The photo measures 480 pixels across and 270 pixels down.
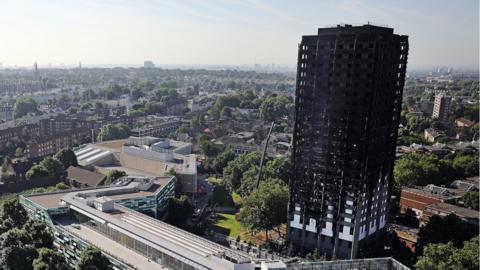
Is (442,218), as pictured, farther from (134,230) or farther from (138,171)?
(138,171)

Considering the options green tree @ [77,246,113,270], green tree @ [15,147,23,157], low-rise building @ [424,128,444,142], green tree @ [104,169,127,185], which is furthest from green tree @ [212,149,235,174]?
low-rise building @ [424,128,444,142]

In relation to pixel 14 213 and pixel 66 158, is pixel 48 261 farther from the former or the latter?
pixel 66 158

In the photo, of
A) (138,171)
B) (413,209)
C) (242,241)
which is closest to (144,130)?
(138,171)

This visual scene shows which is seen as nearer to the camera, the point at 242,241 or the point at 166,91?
Result: the point at 242,241

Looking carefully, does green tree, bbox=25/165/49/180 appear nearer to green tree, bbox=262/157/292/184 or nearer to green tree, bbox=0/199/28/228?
green tree, bbox=0/199/28/228

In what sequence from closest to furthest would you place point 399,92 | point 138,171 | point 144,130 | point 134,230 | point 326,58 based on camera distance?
1. point 134,230
2. point 326,58
3. point 399,92
4. point 138,171
5. point 144,130

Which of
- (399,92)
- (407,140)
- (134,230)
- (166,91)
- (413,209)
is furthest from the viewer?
(166,91)

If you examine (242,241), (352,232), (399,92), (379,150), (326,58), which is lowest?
(242,241)
